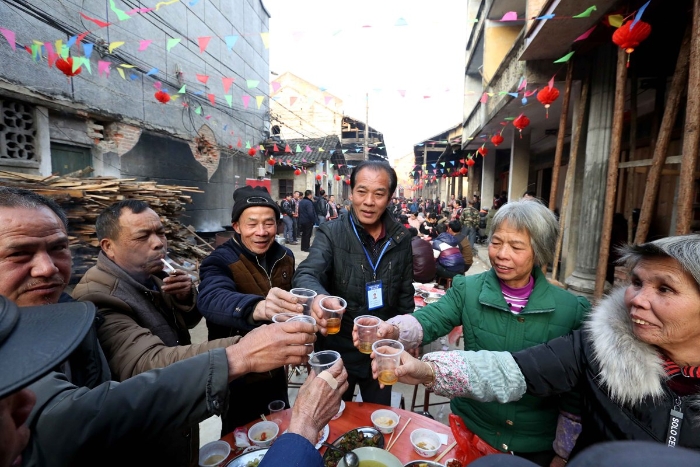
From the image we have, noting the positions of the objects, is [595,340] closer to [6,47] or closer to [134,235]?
[134,235]

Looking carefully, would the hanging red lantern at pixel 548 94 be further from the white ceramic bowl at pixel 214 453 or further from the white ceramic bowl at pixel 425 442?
the white ceramic bowl at pixel 214 453

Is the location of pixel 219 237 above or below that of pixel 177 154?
below

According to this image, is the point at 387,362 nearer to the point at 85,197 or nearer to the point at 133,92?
the point at 85,197

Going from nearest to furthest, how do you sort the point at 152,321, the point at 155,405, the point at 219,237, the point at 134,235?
the point at 155,405, the point at 152,321, the point at 134,235, the point at 219,237

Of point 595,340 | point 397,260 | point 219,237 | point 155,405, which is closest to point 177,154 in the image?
point 219,237

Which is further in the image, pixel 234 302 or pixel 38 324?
pixel 234 302

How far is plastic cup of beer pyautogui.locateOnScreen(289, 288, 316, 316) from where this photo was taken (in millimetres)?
1837

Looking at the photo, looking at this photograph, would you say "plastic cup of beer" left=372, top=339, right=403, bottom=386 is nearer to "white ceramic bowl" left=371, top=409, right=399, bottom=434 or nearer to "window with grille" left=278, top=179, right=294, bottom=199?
"white ceramic bowl" left=371, top=409, right=399, bottom=434

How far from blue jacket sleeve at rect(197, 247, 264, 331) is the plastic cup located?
580mm

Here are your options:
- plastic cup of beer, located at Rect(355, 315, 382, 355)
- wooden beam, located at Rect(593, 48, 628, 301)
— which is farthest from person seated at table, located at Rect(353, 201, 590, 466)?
wooden beam, located at Rect(593, 48, 628, 301)

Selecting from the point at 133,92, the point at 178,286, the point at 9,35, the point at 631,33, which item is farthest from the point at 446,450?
the point at 133,92

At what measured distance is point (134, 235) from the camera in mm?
2166

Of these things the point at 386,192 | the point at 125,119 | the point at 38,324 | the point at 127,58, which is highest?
the point at 127,58

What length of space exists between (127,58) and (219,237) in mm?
4843
